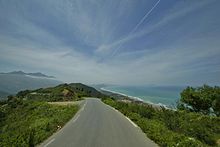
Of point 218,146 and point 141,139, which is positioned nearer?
point 141,139

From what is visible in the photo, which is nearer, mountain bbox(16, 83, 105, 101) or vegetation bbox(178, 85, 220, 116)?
vegetation bbox(178, 85, 220, 116)

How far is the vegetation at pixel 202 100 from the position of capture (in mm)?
38406

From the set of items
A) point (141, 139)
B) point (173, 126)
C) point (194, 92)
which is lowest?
point (141, 139)

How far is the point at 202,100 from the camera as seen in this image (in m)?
40.0

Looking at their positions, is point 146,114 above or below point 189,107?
below

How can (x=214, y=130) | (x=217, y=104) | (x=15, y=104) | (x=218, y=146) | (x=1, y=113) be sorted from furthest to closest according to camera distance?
(x=15, y=104)
(x=1, y=113)
(x=217, y=104)
(x=214, y=130)
(x=218, y=146)

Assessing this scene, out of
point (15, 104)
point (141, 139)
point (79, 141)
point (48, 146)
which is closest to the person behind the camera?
point (48, 146)

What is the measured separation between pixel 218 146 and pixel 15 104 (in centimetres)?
5524

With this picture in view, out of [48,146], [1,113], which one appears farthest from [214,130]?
[1,113]

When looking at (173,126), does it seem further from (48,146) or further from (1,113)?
(1,113)

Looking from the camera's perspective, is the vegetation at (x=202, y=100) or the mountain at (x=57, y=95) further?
the mountain at (x=57, y=95)

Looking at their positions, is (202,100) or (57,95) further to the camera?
(57,95)

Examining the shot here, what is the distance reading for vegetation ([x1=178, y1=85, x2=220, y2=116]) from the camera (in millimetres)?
38406

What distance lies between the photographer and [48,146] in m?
8.30
